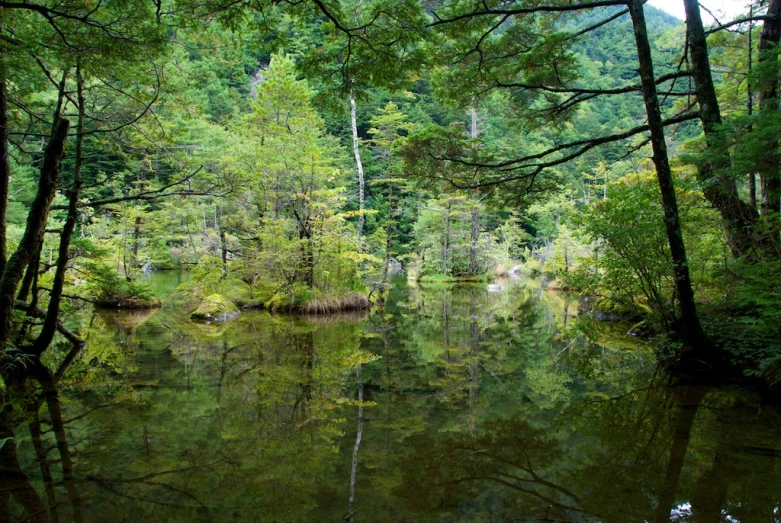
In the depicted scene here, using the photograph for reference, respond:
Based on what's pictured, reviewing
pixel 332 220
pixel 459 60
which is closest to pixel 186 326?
pixel 332 220

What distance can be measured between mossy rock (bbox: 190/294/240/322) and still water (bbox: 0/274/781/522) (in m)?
4.18

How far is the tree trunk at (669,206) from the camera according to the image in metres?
5.35

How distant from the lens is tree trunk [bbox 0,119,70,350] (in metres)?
4.36

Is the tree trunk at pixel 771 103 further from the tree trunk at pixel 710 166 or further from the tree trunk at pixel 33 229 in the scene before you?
the tree trunk at pixel 33 229

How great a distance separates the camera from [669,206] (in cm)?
538

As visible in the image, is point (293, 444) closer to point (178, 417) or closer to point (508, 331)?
point (178, 417)

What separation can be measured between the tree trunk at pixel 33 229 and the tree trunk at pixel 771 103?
25.5 ft

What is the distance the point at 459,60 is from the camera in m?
7.35

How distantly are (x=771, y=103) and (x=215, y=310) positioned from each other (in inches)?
457

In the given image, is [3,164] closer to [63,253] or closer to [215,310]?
[63,253]

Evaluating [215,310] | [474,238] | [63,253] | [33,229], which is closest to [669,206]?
[33,229]

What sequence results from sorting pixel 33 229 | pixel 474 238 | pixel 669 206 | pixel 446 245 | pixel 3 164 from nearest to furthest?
pixel 33 229 → pixel 3 164 → pixel 669 206 → pixel 474 238 → pixel 446 245

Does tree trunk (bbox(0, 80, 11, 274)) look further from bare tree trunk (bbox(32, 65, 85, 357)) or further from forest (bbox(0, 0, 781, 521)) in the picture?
bare tree trunk (bbox(32, 65, 85, 357))

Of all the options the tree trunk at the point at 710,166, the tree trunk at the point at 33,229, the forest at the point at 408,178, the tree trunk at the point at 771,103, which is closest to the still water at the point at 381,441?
the forest at the point at 408,178
